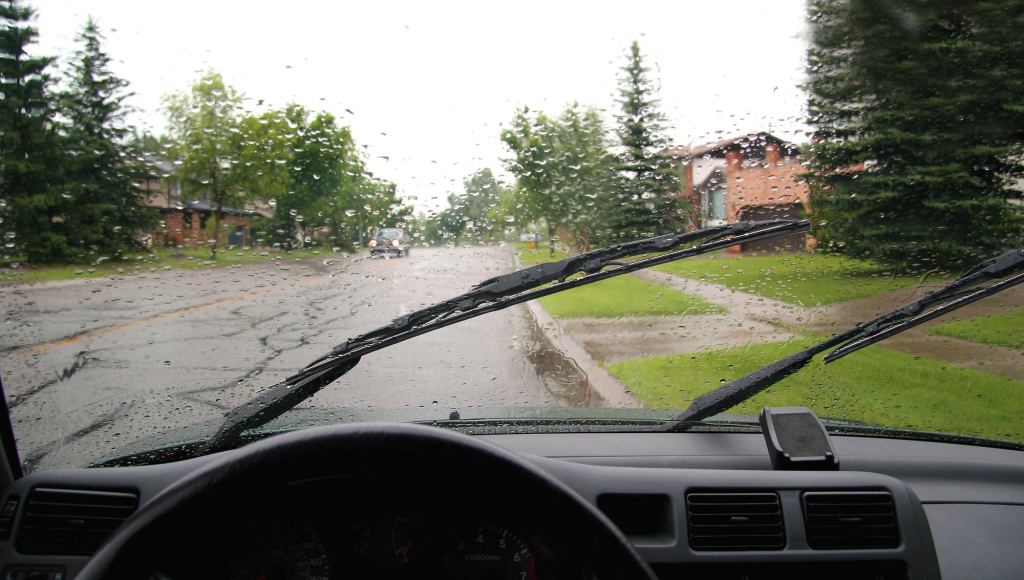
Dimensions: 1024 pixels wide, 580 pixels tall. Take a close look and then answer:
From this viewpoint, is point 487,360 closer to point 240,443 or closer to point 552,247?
point 552,247

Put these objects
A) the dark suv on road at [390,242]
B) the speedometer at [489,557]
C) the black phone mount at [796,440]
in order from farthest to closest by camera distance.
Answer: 1. the dark suv on road at [390,242]
2. the black phone mount at [796,440]
3. the speedometer at [489,557]

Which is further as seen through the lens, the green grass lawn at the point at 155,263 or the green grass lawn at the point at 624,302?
the green grass lawn at the point at 624,302

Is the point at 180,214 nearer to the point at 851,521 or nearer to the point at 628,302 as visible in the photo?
the point at 628,302

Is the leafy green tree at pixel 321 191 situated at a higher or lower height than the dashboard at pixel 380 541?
higher

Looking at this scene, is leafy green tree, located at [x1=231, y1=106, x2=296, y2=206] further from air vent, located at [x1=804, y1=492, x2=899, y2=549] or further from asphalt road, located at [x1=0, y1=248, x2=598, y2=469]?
air vent, located at [x1=804, y1=492, x2=899, y2=549]

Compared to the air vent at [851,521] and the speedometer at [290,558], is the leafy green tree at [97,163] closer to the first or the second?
the speedometer at [290,558]

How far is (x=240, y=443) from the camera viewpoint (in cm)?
314

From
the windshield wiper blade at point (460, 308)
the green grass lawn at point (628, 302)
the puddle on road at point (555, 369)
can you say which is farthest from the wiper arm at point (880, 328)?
the puddle on road at point (555, 369)

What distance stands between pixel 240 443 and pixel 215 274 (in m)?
1.71

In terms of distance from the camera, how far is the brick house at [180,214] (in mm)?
4004

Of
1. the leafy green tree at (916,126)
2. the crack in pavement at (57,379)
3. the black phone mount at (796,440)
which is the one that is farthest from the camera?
the leafy green tree at (916,126)

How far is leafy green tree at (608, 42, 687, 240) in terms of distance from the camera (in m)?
Answer: 3.87

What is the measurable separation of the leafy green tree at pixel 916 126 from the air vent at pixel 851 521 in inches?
60.3

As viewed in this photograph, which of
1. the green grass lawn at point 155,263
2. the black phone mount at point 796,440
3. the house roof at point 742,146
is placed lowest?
the black phone mount at point 796,440
